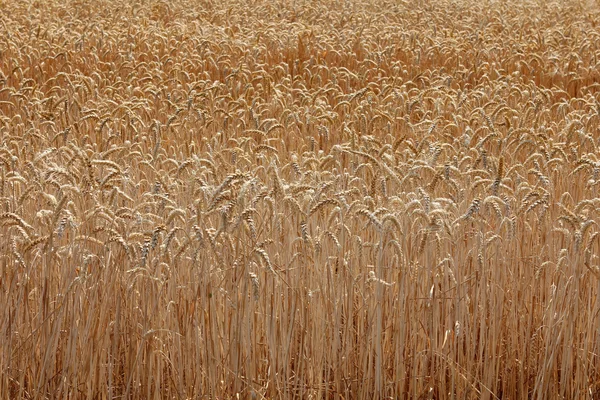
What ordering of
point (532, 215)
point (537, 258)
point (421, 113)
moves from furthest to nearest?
point (421, 113) < point (532, 215) < point (537, 258)

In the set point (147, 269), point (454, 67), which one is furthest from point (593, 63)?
point (147, 269)

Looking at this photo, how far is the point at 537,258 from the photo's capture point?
3105 millimetres

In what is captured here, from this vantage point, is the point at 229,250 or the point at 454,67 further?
the point at 454,67

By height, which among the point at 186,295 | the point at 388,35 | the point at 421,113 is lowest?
the point at 186,295

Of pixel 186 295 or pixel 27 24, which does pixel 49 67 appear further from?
pixel 186 295

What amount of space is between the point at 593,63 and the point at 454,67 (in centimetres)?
123

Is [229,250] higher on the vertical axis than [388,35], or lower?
lower

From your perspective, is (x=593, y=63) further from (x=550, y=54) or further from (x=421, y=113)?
(x=421, y=113)

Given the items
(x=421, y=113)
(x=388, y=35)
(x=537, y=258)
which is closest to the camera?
(x=537, y=258)

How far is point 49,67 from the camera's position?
23.4ft

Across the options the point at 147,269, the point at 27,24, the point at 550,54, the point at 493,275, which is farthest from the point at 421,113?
the point at 27,24

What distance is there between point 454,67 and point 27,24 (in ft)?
13.5

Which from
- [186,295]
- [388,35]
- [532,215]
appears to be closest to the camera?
[186,295]

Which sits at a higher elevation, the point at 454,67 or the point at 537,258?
the point at 454,67
